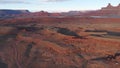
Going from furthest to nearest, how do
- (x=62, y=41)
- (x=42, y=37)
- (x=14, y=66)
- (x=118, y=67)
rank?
1. (x=42, y=37)
2. (x=62, y=41)
3. (x=14, y=66)
4. (x=118, y=67)

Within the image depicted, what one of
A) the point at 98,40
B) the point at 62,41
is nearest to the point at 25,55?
the point at 62,41

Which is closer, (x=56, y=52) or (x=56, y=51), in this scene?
(x=56, y=52)

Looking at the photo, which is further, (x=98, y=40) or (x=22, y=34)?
(x=22, y=34)

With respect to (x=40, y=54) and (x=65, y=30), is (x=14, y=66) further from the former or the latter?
(x=65, y=30)

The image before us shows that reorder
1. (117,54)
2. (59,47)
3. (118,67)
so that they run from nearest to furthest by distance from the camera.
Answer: (118,67)
(117,54)
(59,47)

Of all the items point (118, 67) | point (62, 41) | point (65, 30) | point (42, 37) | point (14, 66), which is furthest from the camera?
point (65, 30)

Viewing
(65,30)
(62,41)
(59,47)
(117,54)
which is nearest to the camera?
(117,54)

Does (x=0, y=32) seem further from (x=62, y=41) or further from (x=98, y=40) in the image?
(x=98, y=40)

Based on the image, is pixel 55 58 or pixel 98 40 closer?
pixel 55 58

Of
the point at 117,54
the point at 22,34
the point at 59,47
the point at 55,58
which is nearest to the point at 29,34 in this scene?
the point at 22,34
